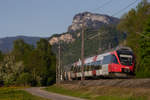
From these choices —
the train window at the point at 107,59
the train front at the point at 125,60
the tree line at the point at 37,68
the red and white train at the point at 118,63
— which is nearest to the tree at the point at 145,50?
the train window at the point at 107,59

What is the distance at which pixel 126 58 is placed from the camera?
160 ft

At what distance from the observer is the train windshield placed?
159 feet

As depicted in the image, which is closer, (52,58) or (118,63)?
(118,63)

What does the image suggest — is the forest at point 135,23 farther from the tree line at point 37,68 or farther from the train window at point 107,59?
the tree line at point 37,68

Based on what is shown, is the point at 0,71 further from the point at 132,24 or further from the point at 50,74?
the point at 50,74

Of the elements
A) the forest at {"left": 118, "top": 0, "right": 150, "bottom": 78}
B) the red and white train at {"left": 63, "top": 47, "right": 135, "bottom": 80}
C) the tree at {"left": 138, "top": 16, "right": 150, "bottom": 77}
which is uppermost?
the forest at {"left": 118, "top": 0, "right": 150, "bottom": 78}

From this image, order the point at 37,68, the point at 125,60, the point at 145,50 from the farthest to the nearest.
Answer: the point at 37,68
the point at 145,50
the point at 125,60

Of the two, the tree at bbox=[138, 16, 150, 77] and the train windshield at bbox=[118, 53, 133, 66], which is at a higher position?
the tree at bbox=[138, 16, 150, 77]

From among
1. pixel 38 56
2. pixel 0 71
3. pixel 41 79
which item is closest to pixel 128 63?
pixel 0 71

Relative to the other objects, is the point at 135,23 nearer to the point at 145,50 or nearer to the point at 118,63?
the point at 145,50

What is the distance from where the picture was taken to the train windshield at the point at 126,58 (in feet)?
159

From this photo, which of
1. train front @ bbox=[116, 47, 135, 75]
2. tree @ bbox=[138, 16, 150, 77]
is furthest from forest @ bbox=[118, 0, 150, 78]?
train front @ bbox=[116, 47, 135, 75]

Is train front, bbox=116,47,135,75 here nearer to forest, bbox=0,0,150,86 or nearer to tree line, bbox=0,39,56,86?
forest, bbox=0,0,150,86

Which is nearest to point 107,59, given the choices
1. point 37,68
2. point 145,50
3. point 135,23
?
point 145,50
